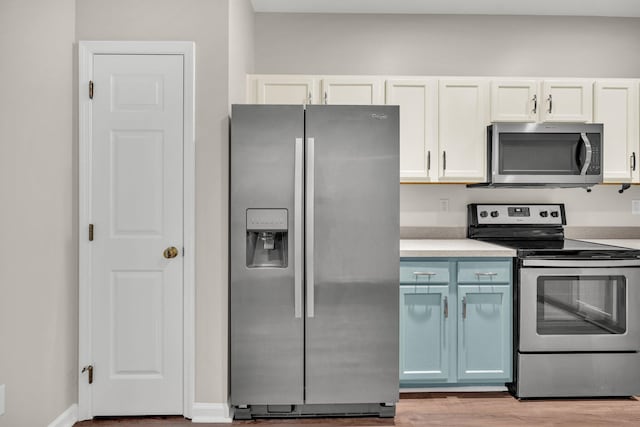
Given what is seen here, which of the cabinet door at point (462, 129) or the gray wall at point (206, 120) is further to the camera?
the cabinet door at point (462, 129)

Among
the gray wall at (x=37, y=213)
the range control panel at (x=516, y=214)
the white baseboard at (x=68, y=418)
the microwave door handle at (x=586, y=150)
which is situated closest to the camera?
the gray wall at (x=37, y=213)

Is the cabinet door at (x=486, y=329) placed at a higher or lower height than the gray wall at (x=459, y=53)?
lower

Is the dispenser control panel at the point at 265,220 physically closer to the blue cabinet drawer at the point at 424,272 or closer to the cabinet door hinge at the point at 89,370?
the blue cabinet drawer at the point at 424,272

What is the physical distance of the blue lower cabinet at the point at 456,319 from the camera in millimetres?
2740

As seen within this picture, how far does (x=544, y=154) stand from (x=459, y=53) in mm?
1032

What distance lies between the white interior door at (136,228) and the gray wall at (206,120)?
110 mm

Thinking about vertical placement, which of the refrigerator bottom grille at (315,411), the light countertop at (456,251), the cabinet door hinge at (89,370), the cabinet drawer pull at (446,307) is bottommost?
the refrigerator bottom grille at (315,411)

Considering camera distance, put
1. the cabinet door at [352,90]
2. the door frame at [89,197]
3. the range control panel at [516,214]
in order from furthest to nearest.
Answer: the range control panel at [516,214], the cabinet door at [352,90], the door frame at [89,197]

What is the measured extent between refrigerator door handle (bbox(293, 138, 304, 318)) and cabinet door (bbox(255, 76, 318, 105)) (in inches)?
29.8

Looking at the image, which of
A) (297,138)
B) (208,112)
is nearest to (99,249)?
(208,112)

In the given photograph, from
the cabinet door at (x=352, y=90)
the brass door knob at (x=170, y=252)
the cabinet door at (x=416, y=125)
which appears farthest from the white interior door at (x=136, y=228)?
the cabinet door at (x=416, y=125)

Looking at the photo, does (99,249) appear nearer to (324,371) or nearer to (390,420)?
(324,371)

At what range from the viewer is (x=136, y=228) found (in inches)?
94.7

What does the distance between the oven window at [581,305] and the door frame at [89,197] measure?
2.06 m
